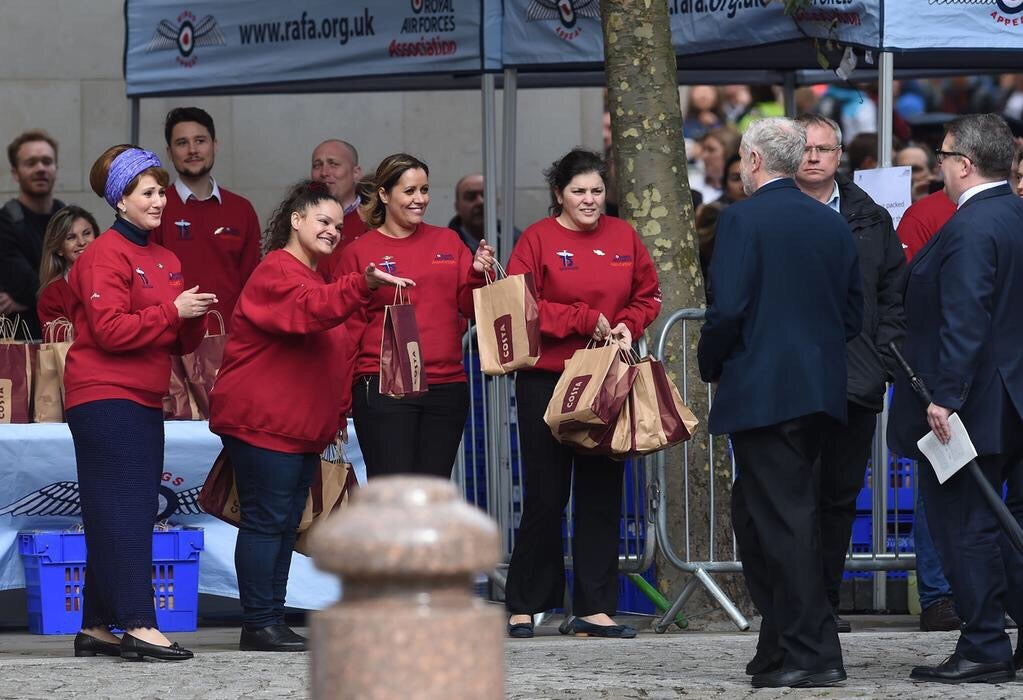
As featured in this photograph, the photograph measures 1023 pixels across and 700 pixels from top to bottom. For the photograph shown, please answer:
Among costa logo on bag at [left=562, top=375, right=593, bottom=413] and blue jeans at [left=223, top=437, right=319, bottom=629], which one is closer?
blue jeans at [left=223, top=437, right=319, bottom=629]

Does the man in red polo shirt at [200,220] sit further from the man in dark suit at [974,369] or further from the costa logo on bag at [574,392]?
the man in dark suit at [974,369]

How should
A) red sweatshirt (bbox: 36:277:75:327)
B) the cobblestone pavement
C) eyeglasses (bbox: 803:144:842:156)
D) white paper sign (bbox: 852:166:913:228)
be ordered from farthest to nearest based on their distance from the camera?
1. white paper sign (bbox: 852:166:913:228)
2. red sweatshirt (bbox: 36:277:75:327)
3. eyeglasses (bbox: 803:144:842:156)
4. the cobblestone pavement

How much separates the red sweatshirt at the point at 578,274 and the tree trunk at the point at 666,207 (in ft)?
2.19

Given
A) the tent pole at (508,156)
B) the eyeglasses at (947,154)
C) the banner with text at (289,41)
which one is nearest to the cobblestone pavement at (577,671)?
the eyeglasses at (947,154)

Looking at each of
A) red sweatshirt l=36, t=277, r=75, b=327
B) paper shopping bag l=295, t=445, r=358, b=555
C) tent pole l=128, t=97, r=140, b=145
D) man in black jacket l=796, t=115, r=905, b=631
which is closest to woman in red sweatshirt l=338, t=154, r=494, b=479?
paper shopping bag l=295, t=445, r=358, b=555

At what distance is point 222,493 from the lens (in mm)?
7402

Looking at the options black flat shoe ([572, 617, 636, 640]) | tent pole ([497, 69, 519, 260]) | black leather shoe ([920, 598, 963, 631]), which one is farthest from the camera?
tent pole ([497, 69, 519, 260])

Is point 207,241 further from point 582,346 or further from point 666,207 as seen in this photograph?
point 582,346

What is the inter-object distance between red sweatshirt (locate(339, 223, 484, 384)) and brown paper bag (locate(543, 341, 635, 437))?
19.3 inches

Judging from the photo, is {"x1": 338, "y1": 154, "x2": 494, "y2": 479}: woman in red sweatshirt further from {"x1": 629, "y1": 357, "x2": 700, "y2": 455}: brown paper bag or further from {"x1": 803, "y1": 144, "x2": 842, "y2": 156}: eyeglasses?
{"x1": 803, "y1": 144, "x2": 842, "y2": 156}: eyeglasses

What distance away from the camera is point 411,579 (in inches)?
132

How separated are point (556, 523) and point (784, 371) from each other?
1919mm

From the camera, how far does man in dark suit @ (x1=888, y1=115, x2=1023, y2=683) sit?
6.18 meters

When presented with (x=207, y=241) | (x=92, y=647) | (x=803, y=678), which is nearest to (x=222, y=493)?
(x=92, y=647)
